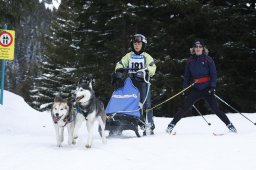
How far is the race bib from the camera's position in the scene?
845 centimetres

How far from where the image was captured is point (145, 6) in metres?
16.4

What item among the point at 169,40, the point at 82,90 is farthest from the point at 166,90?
the point at 82,90


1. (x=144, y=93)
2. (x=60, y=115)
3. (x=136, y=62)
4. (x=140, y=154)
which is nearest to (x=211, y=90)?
(x=144, y=93)

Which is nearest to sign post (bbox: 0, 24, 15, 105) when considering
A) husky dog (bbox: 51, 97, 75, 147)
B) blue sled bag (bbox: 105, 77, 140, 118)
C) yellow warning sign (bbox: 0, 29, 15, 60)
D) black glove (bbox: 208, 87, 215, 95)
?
yellow warning sign (bbox: 0, 29, 15, 60)

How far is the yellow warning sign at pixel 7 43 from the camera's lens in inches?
457

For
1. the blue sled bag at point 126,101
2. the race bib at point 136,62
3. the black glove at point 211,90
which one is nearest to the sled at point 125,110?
the blue sled bag at point 126,101

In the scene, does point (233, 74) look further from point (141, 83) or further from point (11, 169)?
point (11, 169)

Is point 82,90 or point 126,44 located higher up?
point 126,44

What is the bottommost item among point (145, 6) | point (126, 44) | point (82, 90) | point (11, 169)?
point (11, 169)

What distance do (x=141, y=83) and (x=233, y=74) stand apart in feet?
29.1

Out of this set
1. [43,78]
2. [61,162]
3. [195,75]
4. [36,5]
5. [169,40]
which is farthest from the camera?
[43,78]

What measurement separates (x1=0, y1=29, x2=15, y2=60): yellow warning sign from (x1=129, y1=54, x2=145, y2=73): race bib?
15.1 ft

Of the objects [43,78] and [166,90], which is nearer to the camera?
[166,90]

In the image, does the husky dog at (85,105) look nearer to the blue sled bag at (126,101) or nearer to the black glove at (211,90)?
the blue sled bag at (126,101)
